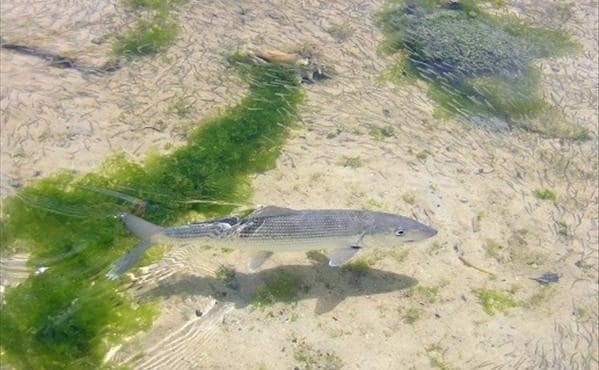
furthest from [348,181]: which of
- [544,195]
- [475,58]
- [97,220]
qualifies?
[475,58]

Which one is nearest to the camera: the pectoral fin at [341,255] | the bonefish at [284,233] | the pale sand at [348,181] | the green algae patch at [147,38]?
the bonefish at [284,233]

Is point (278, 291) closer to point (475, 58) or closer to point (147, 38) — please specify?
point (147, 38)

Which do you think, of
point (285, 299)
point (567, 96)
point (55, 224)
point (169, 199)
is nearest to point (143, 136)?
point (169, 199)

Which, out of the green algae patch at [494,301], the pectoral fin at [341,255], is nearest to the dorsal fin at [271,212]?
the pectoral fin at [341,255]

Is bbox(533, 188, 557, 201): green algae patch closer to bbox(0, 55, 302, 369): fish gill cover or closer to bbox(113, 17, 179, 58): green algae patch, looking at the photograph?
bbox(0, 55, 302, 369): fish gill cover

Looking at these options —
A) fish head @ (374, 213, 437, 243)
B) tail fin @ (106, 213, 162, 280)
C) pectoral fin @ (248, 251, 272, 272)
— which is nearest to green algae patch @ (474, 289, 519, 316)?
fish head @ (374, 213, 437, 243)

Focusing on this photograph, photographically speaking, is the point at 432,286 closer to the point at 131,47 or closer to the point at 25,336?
the point at 25,336

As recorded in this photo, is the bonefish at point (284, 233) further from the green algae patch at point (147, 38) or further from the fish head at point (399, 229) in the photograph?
the green algae patch at point (147, 38)

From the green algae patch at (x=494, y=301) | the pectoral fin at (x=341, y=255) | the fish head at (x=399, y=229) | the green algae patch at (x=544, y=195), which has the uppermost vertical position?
the fish head at (x=399, y=229)
